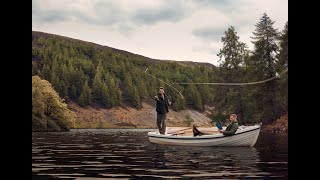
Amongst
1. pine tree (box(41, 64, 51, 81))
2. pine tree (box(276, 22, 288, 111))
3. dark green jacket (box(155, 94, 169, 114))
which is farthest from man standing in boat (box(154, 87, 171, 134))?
pine tree (box(41, 64, 51, 81))

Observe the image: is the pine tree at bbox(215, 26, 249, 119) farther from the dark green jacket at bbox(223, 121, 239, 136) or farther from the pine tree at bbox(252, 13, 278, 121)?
the dark green jacket at bbox(223, 121, 239, 136)

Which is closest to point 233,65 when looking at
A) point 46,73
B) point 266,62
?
point 266,62

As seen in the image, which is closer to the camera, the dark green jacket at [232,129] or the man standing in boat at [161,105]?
the dark green jacket at [232,129]

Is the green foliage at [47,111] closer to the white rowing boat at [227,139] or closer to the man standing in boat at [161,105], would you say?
the man standing in boat at [161,105]

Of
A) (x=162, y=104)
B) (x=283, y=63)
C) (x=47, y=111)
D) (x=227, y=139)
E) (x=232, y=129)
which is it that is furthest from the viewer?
(x=47, y=111)

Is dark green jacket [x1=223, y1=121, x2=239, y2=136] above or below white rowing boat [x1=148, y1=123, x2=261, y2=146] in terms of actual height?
above

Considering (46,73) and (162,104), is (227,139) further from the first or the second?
(46,73)

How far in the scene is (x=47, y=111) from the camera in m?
69.9

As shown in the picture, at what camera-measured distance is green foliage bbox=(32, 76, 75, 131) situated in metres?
63.3

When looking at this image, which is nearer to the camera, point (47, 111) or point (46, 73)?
point (47, 111)

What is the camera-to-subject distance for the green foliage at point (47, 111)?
6334 cm

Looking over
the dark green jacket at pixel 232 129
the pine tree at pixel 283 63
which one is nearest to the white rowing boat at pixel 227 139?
the dark green jacket at pixel 232 129
